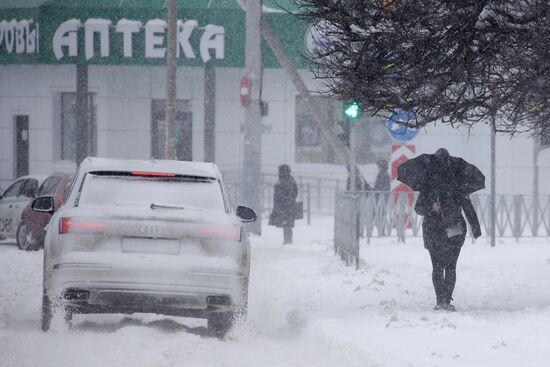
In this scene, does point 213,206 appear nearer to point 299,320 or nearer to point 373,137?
point 299,320

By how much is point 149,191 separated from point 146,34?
22.6 meters

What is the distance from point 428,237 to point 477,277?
461 cm

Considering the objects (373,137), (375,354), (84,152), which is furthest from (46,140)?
(375,354)

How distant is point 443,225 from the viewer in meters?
12.3

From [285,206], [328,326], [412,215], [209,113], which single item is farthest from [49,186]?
[209,113]

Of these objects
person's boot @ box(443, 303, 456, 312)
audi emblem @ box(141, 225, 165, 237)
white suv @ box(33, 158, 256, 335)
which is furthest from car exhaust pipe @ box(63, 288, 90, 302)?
person's boot @ box(443, 303, 456, 312)

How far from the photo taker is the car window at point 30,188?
21.1m

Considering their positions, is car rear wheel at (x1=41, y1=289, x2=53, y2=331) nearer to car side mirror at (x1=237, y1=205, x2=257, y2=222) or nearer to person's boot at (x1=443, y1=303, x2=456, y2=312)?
car side mirror at (x1=237, y1=205, x2=257, y2=222)

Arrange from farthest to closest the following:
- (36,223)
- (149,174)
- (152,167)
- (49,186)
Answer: (49,186)
(36,223)
(152,167)
(149,174)

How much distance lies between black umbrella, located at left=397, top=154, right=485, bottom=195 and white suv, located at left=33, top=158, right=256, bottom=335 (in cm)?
301

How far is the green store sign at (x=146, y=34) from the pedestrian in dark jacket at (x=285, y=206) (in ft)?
25.1

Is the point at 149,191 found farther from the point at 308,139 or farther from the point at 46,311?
the point at 308,139

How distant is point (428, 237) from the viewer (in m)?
12.3

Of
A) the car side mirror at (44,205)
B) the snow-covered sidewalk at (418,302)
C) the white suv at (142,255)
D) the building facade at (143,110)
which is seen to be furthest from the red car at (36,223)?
the building facade at (143,110)
